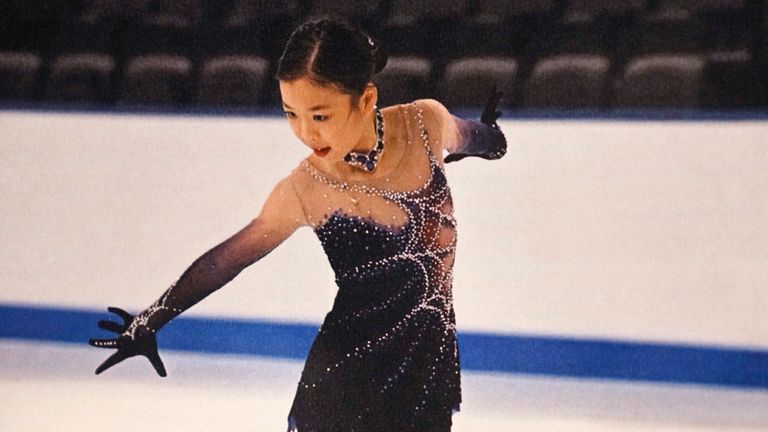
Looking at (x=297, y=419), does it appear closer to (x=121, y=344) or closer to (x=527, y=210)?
(x=121, y=344)

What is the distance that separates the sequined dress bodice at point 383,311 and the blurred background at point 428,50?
150 cm

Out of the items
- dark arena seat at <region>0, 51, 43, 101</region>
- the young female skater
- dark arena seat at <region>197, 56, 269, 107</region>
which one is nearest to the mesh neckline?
the young female skater

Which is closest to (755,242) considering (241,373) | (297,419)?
(241,373)

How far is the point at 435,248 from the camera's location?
176 centimetres

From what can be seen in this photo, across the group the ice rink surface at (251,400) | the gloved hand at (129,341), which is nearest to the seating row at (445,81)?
the ice rink surface at (251,400)

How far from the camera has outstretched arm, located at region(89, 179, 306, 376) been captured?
178 cm

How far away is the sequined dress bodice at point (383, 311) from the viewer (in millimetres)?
1737

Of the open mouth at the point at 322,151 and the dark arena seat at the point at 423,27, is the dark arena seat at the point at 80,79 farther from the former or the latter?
the open mouth at the point at 322,151

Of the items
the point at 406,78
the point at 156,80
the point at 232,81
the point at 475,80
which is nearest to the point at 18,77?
the point at 156,80

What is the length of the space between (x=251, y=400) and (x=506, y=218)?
0.99 m

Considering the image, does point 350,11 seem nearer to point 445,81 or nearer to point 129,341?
point 445,81

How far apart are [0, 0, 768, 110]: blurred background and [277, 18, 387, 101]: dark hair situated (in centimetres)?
150

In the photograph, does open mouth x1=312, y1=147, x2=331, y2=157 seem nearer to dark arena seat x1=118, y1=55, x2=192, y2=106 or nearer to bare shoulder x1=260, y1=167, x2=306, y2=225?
bare shoulder x1=260, y1=167, x2=306, y2=225

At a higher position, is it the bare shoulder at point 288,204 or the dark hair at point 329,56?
the dark hair at point 329,56
